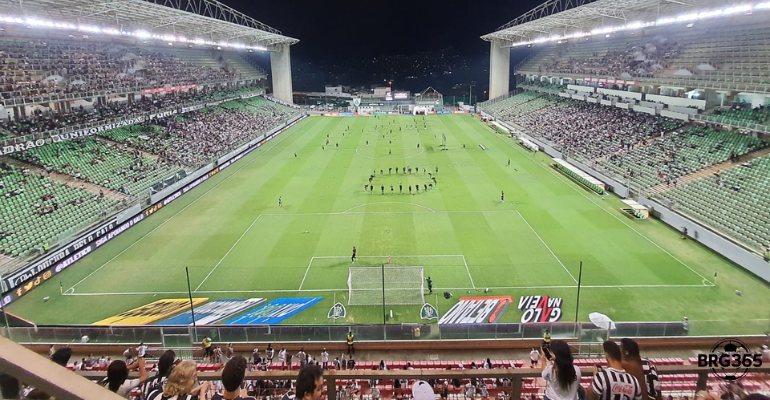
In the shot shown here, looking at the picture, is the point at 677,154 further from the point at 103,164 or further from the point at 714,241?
the point at 103,164

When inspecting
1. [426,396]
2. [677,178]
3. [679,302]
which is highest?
[426,396]

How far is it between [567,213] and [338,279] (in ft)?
63.0

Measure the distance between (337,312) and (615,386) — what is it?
57.7 feet

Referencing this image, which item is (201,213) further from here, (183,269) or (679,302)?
(679,302)

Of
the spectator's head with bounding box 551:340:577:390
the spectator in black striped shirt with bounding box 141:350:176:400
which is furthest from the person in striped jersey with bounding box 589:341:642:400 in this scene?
the spectator in black striped shirt with bounding box 141:350:176:400

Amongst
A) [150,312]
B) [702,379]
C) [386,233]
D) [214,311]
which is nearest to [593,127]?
[386,233]

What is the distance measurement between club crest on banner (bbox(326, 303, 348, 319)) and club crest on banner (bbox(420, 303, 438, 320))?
359cm

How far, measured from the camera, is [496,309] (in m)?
21.6

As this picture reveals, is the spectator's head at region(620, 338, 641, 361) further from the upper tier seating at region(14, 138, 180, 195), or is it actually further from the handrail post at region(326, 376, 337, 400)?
the upper tier seating at region(14, 138, 180, 195)

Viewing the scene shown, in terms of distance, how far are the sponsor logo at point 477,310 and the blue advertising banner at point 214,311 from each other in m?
9.41

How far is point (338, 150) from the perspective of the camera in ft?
196

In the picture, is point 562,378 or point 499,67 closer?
point 562,378

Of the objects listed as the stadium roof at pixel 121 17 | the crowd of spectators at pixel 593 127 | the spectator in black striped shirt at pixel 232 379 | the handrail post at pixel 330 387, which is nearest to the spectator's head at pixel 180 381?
the spectator in black striped shirt at pixel 232 379

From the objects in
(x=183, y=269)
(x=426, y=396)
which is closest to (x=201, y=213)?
(x=183, y=269)
